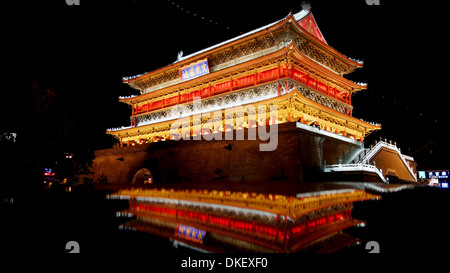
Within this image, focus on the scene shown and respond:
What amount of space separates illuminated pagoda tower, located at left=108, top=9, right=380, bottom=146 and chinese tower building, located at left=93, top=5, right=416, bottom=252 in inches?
2.8

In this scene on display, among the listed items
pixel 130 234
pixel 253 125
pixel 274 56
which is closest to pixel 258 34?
pixel 274 56

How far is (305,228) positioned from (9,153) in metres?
A: 9.79

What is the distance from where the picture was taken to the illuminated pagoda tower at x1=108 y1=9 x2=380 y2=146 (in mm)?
16344

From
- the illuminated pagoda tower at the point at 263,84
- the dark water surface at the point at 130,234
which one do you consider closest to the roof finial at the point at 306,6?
the illuminated pagoda tower at the point at 263,84

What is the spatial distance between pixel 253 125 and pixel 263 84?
8.77 feet

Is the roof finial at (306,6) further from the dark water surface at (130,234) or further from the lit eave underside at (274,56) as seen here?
the dark water surface at (130,234)

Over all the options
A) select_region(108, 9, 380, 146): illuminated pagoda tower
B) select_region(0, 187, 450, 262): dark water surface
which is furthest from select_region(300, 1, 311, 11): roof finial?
select_region(0, 187, 450, 262): dark water surface

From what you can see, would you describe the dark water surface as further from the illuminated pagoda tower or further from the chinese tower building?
the illuminated pagoda tower

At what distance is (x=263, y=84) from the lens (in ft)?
56.1

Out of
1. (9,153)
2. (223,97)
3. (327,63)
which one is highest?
(327,63)
